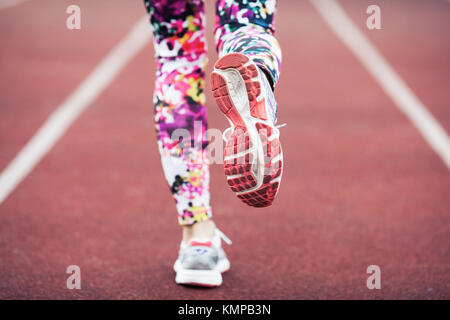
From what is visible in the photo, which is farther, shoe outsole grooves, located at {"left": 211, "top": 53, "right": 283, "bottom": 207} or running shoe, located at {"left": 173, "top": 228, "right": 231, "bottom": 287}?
running shoe, located at {"left": 173, "top": 228, "right": 231, "bottom": 287}

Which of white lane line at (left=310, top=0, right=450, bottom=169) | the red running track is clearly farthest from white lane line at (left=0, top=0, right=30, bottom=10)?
white lane line at (left=310, top=0, right=450, bottom=169)

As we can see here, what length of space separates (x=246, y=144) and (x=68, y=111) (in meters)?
4.20

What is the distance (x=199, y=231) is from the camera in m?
2.78

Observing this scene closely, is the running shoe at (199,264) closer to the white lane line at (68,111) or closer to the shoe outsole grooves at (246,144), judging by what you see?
the shoe outsole grooves at (246,144)

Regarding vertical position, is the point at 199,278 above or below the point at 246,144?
below

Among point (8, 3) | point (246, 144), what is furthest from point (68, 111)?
point (8, 3)

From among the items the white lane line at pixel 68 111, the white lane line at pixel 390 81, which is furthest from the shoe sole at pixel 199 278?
the white lane line at pixel 390 81

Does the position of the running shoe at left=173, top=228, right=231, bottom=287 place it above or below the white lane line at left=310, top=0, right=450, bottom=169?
below

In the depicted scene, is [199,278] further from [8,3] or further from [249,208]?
[8,3]

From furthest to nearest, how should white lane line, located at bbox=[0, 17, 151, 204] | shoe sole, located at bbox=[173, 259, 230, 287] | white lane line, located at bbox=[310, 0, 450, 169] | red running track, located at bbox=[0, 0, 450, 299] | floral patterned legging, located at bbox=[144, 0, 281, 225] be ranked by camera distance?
1. white lane line, located at bbox=[310, 0, 450, 169]
2. white lane line, located at bbox=[0, 17, 151, 204]
3. red running track, located at bbox=[0, 0, 450, 299]
4. shoe sole, located at bbox=[173, 259, 230, 287]
5. floral patterned legging, located at bbox=[144, 0, 281, 225]

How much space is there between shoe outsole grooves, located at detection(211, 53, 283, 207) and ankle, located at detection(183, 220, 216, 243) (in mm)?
710

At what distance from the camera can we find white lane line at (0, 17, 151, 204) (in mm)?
4332

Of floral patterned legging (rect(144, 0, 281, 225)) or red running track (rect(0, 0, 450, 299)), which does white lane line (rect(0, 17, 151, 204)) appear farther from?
floral patterned legging (rect(144, 0, 281, 225))

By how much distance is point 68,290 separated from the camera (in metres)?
2.71
